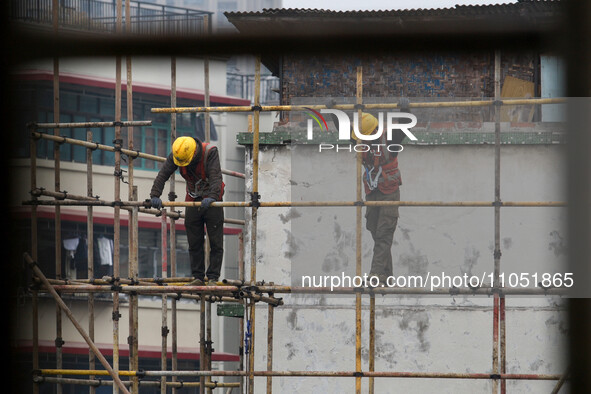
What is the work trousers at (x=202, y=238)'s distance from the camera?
11.9m

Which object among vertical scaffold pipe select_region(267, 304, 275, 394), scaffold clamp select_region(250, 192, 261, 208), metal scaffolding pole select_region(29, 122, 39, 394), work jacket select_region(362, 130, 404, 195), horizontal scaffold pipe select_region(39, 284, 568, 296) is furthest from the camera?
metal scaffolding pole select_region(29, 122, 39, 394)

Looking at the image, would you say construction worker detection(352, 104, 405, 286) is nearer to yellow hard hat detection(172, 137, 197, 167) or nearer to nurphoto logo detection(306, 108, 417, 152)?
nurphoto logo detection(306, 108, 417, 152)

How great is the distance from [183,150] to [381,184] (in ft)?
6.89

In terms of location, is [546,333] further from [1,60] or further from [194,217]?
[1,60]

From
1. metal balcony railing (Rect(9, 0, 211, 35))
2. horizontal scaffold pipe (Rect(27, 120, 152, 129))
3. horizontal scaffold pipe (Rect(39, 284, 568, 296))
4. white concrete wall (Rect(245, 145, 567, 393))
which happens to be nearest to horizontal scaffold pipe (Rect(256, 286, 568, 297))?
horizontal scaffold pipe (Rect(39, 284, 568, 296))

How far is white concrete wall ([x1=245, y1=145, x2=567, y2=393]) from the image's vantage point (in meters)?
15.2

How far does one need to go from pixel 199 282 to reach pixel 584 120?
4456 mm

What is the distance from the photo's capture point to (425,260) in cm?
1541

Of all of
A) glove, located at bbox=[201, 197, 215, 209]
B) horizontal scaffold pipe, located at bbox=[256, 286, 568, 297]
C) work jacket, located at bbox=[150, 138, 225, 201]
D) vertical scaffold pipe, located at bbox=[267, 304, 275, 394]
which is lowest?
vertical scaffold pipe, located at bbox=[267, 304, 275, 394]

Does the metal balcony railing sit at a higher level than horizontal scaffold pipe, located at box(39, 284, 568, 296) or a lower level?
higher

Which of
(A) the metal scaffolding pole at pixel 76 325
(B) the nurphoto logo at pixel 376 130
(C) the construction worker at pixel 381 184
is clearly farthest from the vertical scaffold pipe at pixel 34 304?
(C) the construction worker at pixel 381 184

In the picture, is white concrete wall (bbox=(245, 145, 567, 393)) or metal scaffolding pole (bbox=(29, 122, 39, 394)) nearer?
metal scaffolding pole (bbox=(29, 122, 39, 394))

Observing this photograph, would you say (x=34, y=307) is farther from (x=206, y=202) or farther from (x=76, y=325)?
(x=206, y=202)

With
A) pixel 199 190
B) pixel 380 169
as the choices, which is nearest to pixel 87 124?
pixel 199 190
